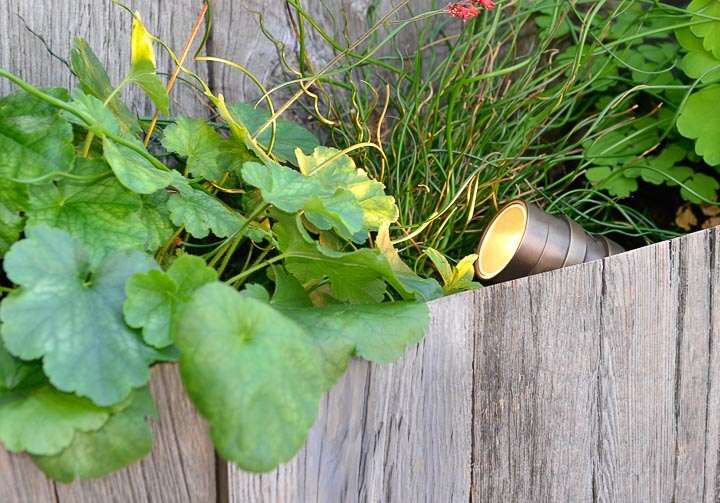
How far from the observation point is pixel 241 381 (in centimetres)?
61

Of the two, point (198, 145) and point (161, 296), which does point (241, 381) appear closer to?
point (161, 296)

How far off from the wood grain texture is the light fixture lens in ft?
1.85

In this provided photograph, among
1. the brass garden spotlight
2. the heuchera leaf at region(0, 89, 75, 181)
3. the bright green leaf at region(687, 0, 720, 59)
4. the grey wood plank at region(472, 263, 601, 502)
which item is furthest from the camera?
the bright green leaf at region(687, 0, 720, 59)

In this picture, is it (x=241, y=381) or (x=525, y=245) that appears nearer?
(x=241, y=381)

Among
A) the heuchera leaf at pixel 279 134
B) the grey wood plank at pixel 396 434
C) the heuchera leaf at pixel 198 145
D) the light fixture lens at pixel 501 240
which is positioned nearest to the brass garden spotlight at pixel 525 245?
the light fixture lens at pixel 501 240

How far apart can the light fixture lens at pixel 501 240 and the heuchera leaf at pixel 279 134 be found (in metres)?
0.31

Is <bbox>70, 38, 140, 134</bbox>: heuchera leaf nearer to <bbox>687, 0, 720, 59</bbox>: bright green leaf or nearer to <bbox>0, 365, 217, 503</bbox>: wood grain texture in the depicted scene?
<bbox>0, 365, 217, 503</bbox>: wood grain texture

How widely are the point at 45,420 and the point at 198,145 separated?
454 mm

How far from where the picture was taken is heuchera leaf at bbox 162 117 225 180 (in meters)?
0.94

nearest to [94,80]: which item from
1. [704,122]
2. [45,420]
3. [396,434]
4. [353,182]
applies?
[353,182]

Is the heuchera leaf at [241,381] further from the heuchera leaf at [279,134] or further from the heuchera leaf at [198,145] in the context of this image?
the heuchera leaf at [279,134]

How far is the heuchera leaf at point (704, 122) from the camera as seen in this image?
1.34 meters

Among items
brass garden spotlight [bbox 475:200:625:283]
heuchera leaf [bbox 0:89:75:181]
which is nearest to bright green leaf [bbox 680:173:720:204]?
brass garden spotlight [bbox 475:200:625:283]

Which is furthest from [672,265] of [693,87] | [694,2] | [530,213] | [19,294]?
[19,294]
